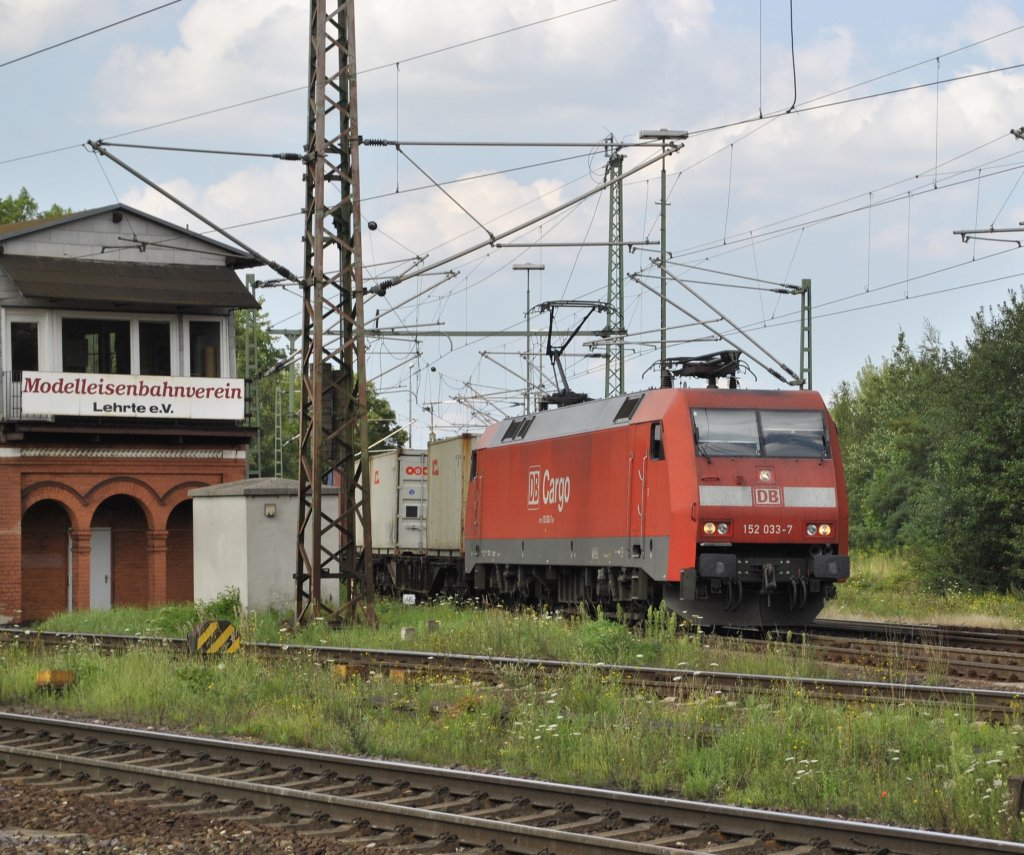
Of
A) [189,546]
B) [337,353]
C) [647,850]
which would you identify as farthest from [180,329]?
[647,850]

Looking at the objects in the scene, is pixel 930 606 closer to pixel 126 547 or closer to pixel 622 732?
pixel 126 547

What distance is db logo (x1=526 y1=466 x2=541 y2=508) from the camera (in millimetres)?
24750

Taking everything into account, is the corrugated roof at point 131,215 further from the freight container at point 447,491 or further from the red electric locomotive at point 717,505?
the red electric locomotive at point 717,505

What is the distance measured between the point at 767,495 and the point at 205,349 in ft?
58.3

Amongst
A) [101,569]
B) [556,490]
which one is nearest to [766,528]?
[556,490]

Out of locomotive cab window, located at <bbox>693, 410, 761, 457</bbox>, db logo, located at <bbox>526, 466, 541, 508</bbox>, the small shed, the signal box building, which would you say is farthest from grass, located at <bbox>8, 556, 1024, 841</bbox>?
the signal box building

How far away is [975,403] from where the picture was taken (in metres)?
31.4

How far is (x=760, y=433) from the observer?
20.4 metres

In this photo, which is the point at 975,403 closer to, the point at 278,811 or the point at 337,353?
the point at 337,353

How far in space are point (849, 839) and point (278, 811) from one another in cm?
386

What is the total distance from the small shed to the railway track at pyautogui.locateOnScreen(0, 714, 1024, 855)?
11.6 meters

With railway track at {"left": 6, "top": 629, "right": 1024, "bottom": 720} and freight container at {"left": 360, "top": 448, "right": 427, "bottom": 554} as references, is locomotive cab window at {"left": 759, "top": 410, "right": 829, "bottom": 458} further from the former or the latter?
freight container at {"left": 360, "top": 448, "right": 427, "bottom": 554}

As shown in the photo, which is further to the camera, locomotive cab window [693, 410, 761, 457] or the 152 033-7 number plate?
locomotive cab window [693, 410, 761, 457]

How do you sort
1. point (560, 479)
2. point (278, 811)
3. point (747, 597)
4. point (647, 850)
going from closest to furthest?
point (647, 850)
point (278, 811)
point (747, 597)
point (560, 479)
